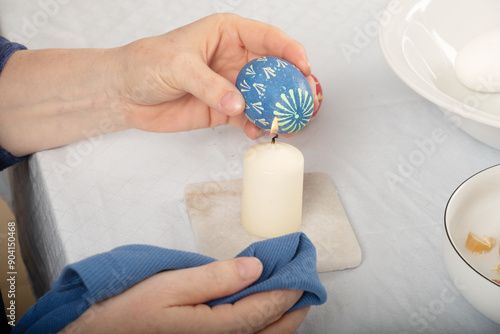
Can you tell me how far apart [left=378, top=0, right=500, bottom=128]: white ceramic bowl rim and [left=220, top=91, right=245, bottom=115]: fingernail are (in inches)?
8.6

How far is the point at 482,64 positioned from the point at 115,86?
50cm

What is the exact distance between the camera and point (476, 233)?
624mm

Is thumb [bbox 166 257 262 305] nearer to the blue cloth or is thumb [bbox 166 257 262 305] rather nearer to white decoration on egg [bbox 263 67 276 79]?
the blue cloth

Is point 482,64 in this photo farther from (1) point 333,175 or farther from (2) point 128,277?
(2) point 128,277

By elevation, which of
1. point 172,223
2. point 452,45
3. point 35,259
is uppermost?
point 452,45

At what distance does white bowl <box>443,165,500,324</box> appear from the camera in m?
0.53

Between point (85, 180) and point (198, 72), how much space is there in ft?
0.68

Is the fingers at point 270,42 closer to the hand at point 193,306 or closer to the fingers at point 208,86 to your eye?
the fingers at point 208,86

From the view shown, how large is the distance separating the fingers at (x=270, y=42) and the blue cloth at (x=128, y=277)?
0.28 metres

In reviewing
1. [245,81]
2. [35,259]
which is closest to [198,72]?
[245,81]

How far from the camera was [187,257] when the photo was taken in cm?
55

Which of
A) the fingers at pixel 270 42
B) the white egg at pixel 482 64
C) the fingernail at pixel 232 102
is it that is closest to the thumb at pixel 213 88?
the fingernail at pixel 232 102

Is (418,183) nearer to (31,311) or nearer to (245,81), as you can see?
(245,81)

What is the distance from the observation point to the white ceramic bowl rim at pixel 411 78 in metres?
0.66
